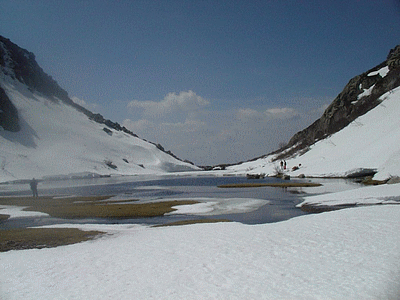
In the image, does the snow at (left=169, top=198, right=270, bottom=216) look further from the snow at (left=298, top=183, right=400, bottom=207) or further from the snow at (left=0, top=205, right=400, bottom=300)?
the snow at (left=0, top=205, right=400, bottom=300)

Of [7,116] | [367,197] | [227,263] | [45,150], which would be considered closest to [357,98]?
[367,197]

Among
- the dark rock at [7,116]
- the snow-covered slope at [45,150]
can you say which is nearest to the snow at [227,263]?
the snow-covered slope at [45,150]

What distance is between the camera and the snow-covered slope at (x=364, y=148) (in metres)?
69.2

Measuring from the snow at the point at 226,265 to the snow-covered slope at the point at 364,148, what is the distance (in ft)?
133

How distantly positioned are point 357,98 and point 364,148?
61920 mm

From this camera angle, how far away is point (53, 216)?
35.2 metres

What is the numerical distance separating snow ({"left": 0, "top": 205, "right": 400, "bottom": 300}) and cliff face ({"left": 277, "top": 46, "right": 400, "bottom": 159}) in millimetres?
110650

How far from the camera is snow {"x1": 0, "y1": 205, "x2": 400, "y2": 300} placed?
10.8 m

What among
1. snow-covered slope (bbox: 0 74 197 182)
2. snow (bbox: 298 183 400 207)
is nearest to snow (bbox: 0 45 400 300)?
snow (bbox: 298 183 400 207)

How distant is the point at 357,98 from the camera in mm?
135000

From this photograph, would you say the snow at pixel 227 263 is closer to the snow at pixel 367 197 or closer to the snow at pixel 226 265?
the snow at pixel 226 265

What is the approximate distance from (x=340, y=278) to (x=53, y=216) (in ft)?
103

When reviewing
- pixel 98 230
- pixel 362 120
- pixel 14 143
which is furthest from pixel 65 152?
pixel 98 230

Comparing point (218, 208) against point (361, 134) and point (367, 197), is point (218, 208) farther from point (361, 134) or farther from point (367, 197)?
point (361, 134)
